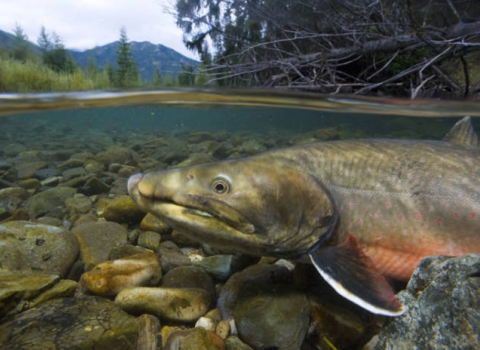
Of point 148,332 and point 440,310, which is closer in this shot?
point 440,310

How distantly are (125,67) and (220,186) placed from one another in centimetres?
730

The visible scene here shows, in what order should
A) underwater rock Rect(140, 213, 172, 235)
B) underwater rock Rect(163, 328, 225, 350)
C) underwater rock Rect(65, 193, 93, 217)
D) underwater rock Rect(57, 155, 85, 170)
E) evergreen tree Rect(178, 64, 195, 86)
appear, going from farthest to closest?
underwater rock Rect(57, 155, 85, 170), evergreen tree Rect(178, 64, 195, 86), underwater rock Rect(65, 193, 93, 217), underwater rock Rect(140, 213, 172, 235), underwater rock Rect(163, 328, 225, 350)

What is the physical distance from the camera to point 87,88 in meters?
9.43

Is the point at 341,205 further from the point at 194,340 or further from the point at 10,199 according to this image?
the point at 10,199

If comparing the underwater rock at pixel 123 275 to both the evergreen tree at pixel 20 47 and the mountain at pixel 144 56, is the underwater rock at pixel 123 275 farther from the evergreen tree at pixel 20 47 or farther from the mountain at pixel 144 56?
the evergreen tree at pixel 20 47

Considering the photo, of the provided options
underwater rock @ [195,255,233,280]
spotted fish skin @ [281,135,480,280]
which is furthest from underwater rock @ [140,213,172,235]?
spotted fish skin @ [281,135,480,280]

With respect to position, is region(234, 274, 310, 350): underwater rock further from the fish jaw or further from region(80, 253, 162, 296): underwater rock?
region(80, 253, 162, 296): underwater rock

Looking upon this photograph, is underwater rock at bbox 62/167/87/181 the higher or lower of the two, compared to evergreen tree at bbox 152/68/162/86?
lower

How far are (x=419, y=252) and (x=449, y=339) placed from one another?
1.11 metres

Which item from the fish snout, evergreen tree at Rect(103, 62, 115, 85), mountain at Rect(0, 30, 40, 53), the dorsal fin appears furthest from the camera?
evergreen tree at Rect(103, 62, 115, 85)

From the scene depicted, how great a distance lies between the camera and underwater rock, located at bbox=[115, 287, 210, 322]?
112 inches

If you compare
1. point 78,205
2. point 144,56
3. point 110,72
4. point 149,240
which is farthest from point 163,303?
point 110,72

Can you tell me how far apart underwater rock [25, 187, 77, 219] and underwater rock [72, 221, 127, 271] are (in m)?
1.71

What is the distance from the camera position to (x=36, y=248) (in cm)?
378
